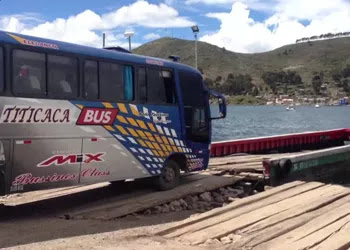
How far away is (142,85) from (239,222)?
4264 millimetres

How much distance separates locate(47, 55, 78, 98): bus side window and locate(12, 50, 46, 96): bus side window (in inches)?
6.6

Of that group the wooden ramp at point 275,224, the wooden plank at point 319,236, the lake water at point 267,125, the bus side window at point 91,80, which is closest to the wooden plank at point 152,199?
the wooden ramp at point 275,224

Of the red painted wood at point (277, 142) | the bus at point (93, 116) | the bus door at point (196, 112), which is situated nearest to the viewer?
the bus at point (93, 116)

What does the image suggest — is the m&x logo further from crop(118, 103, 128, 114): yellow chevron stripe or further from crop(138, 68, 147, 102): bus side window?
crop(138, 68, 147, 102): bus side window

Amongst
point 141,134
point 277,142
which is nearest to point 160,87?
point 141,134

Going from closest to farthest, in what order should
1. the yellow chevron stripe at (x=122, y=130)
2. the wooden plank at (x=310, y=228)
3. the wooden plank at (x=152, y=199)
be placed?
the wooden plank at (x=310, y=228) → the wooden plank at (x=152, y=199) → the yellow chevron stripe at (x=122, y=130)

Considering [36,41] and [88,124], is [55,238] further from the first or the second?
[36,41]

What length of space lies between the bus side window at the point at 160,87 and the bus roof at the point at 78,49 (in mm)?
218

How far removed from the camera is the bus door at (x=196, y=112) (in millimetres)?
12806

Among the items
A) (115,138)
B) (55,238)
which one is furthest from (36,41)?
(55,238)

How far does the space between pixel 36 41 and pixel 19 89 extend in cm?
91

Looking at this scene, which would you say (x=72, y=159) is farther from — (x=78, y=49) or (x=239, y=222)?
(x=239, y=222)

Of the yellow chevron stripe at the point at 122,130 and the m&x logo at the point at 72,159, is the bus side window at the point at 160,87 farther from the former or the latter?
the m&x logo at the point at 72,159

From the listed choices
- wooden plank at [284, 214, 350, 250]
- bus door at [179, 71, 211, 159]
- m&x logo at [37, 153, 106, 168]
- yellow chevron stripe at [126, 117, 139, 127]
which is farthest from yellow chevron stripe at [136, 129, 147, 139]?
wooden plank at [284, 214, 350, 250]
